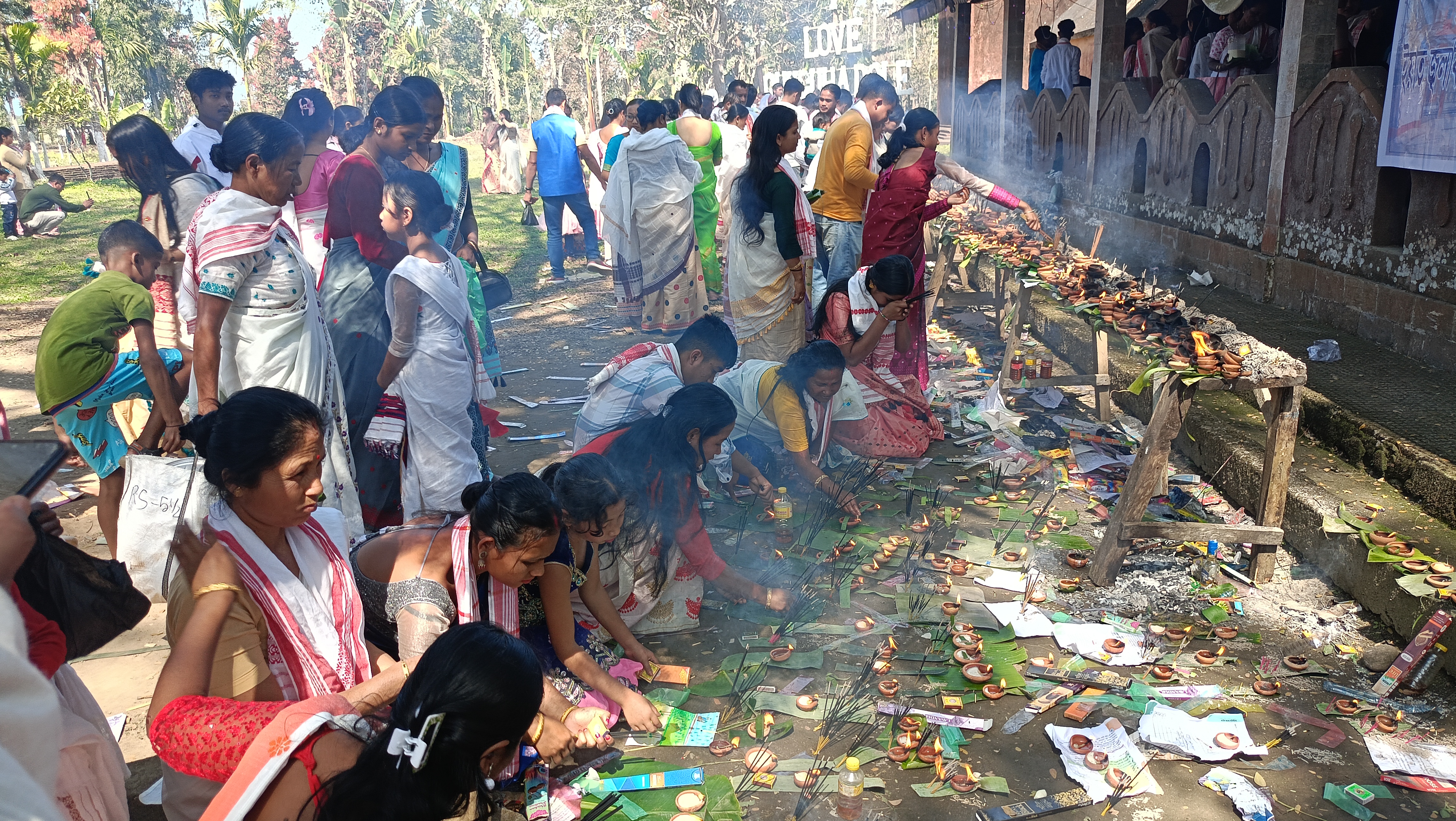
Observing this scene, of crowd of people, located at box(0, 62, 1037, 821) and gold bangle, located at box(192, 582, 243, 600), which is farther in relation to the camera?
gold bangle, located at box(192, 582, 243, 600)

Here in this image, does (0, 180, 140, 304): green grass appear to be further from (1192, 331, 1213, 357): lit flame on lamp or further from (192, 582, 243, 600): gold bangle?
(1192, 331, 1213, 357): lit flame on lamp

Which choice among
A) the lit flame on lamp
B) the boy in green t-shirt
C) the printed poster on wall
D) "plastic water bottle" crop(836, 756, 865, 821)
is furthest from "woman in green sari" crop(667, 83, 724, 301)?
"plastic water bottle" crop(836, 756, 865, 821)

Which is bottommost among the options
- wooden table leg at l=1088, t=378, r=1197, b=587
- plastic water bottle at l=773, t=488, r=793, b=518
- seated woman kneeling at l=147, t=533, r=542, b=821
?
Result: plastic water bottle at l=773, t=488, r=793, b=518

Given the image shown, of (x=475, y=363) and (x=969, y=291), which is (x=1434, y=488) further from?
(x=969, y=291)

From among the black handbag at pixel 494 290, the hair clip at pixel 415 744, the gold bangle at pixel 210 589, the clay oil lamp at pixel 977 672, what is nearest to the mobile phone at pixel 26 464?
the gold bangle at pixel 210 589

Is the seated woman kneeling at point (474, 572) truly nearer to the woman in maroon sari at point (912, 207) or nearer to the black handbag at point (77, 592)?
the black handbag at point (77, 592)

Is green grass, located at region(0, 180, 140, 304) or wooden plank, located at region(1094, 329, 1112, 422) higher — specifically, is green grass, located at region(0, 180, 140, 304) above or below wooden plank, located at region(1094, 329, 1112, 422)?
above

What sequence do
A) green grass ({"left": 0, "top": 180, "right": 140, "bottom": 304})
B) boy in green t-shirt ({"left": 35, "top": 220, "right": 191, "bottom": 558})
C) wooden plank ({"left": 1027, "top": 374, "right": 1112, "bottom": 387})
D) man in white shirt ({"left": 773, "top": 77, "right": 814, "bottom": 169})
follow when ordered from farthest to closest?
green grass ({"left": 0, "top": 180, "right": 140, "bottom": 304}), man in white shirt ({"left": 773, "top": 77, "right": 814, "bottom": 169}), wooden plank ({"left": 1027, "top": 374, "right": 1112, "bottom": 387}), boy in green t-shirt ({"left": 35, "top": 220, "right": 191, "bottom": 558})

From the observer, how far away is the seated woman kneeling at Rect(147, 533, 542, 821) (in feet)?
5.51

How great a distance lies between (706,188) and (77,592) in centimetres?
682

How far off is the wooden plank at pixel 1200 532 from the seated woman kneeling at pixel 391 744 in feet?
9.59

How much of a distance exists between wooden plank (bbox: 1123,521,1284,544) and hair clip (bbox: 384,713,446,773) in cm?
315

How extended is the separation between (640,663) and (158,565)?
1593mm

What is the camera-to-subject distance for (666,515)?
3.73m
